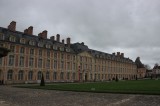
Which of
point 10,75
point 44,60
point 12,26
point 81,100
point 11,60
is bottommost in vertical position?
point 81,100

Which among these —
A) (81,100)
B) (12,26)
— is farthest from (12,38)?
(81,100)

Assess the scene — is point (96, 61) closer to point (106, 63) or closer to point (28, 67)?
point (106, 63)

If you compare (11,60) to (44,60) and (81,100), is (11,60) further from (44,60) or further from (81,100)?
(81,100)

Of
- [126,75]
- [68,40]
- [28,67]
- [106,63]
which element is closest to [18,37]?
[28,67]

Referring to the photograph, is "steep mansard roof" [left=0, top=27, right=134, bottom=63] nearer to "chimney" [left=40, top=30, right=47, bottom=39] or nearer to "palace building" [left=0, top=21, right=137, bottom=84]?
"palace building" [left=0, top=21, right=137, bottom=84]

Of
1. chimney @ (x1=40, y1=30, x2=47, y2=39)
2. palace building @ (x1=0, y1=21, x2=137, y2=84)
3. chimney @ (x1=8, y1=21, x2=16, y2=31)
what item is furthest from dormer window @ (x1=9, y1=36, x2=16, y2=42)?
chimney @ (x1=40, y1=30, x2=47, y2=39)

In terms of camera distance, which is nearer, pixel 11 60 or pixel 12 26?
pixel 11 60

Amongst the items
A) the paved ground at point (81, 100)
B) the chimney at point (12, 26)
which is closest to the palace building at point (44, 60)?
the chimney at point (12, 26)

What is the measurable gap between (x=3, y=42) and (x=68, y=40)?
2165 cm

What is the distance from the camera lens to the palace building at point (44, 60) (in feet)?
130

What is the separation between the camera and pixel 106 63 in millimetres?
71438

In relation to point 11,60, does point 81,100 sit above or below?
below

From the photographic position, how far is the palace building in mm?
39719

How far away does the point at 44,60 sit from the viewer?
4678cm
